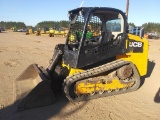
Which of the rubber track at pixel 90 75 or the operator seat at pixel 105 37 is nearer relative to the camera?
the rubber track at pixel 90 75

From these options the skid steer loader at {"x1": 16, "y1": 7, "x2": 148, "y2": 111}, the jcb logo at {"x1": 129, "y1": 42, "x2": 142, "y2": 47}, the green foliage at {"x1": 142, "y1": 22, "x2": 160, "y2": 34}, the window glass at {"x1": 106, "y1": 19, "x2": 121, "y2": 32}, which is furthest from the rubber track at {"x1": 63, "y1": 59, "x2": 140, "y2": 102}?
the green foliage at {"x1": 142, "y1": 22, "x2": 160, "y2": 34}

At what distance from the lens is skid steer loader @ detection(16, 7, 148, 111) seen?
221 inches

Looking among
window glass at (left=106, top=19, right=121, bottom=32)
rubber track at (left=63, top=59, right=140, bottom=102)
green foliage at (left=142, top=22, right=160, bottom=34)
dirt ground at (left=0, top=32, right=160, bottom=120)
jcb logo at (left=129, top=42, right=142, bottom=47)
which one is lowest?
dirt ground at (left=0, top=32, right=160, bottom=120)

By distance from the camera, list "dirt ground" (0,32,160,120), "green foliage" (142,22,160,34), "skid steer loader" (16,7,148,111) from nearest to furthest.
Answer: "dirt ground" (0,32,160,120), "skid steer loader" (16,7,148,111), "green foliage" (142,22,160,34)

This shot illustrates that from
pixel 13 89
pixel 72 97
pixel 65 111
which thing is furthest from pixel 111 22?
pixel 13 89

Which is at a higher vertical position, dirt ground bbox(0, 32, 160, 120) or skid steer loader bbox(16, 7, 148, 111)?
skid steer loader bbox(16, 7, 148, 111)

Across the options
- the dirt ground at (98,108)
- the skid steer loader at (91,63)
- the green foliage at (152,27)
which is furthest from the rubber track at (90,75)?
the green foliage at (152,27)

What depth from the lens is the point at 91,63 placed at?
19.4ft

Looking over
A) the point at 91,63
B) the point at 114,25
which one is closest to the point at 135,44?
the point at 114,25

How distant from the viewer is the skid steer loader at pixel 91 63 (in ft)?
18.4

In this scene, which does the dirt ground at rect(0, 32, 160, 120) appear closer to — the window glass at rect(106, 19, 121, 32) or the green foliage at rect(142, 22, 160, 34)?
the window glass at rect(106, 19, 121, 32)

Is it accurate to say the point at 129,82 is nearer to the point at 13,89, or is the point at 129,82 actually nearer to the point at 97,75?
the point at 97,75

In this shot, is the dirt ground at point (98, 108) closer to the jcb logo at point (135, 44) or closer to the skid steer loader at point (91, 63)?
the skid steer loader at point (91, 63)

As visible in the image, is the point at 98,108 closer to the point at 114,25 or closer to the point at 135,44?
the point at 135,44
